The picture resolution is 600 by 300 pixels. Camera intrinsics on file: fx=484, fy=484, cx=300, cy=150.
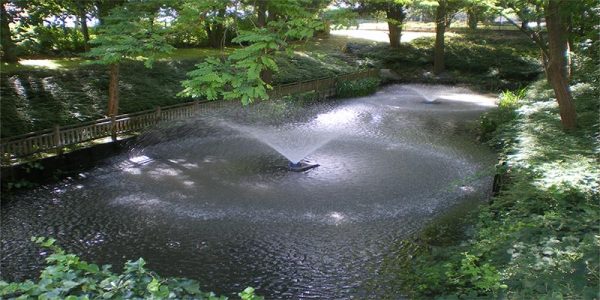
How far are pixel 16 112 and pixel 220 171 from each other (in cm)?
635

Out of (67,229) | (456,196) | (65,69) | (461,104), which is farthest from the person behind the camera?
(461,104)

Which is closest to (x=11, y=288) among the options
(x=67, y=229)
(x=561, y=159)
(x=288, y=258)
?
(x=288, y=258)

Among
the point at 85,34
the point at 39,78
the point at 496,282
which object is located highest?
the point at 85,34

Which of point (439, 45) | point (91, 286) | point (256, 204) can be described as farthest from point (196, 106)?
point (439, 45)

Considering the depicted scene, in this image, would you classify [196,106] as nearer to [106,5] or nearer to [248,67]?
[106,5]

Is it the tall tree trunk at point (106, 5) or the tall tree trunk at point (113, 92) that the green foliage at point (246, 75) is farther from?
the tall tree trunk at point (106, 5)

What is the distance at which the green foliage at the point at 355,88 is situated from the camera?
2666 centimetres

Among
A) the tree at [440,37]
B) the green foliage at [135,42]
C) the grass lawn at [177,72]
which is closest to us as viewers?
the green foliage at [135,42]

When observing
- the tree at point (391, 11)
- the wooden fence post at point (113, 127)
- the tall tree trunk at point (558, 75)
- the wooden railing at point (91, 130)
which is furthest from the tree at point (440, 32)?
the wooden fence post at point (113, 127)

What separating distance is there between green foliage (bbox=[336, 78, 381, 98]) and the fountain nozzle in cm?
1358

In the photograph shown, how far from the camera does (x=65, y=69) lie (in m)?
17.4

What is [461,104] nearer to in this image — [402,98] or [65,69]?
[402,98]

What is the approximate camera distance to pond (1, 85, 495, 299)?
810 cm

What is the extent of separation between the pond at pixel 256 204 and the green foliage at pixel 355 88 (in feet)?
28.2
